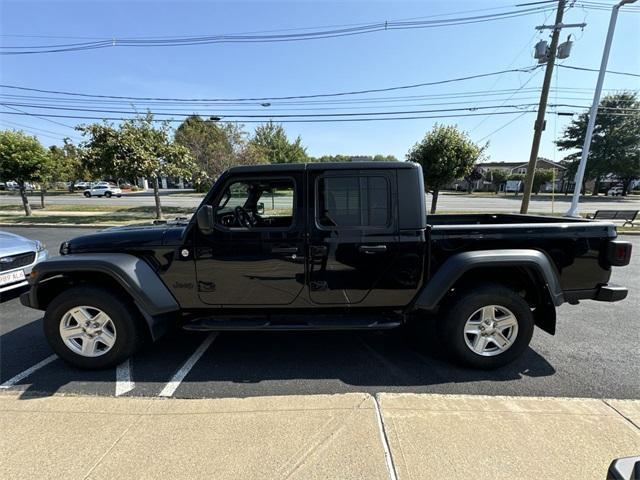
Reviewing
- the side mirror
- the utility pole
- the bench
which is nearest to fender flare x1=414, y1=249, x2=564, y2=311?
the side mirror

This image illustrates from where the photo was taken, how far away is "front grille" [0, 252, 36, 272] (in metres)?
4.10

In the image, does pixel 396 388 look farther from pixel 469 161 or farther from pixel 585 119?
pixel 585 119

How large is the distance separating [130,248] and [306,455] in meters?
2.28

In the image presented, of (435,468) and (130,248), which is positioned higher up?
(130,248)

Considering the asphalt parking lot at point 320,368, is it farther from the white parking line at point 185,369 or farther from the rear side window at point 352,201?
the rear side window at point 352,201

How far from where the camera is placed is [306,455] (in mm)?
1966

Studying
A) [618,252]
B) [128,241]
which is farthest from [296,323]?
[618,252]

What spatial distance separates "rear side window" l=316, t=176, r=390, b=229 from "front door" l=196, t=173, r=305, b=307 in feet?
0.72

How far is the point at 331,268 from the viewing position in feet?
9.59

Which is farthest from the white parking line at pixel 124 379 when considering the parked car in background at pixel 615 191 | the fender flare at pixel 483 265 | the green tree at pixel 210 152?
the parked car in background at pixel 615 191

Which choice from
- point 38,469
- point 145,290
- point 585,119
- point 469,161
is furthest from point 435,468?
point 585,119

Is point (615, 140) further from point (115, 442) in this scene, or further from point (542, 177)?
point (115, 442)

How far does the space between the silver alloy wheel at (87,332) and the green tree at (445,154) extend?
14.5 metres

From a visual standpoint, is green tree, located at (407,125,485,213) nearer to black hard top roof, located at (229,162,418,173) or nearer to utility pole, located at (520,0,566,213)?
utility pole, located at (520,0,566,213)
